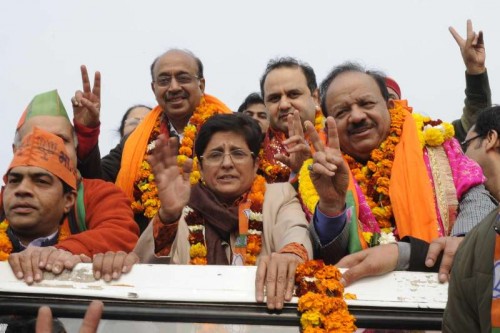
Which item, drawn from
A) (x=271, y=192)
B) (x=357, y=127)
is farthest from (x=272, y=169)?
(x=271, y=192)

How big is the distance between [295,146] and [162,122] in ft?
6.57

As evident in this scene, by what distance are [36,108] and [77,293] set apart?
238 centimetres

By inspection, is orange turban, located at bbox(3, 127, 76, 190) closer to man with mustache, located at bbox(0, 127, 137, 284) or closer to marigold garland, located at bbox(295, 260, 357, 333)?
man with mustache, located at bbox(0, 127, 137, 284)

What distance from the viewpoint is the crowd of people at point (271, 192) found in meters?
3.38

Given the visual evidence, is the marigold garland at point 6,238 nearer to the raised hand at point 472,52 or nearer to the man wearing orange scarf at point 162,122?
the man wearing orange scarf at point 162,122

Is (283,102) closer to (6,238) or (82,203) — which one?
(82,203)

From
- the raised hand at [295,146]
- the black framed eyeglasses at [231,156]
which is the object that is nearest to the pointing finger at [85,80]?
the black framed eyeglasses at [231,156]

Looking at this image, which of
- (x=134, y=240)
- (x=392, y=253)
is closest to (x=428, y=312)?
(x=392, y=253)

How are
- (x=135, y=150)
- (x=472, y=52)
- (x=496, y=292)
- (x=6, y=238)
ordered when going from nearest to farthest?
(x=496, y=292), (x=6, y=238), (x=472, y=52), (x=135, y=150)

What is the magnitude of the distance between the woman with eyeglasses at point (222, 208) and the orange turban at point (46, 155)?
22.9 inches

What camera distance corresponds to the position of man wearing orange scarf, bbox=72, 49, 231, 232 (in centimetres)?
541

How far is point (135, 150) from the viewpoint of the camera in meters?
5.73

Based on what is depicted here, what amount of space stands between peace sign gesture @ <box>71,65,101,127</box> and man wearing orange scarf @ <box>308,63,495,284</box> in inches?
54.5

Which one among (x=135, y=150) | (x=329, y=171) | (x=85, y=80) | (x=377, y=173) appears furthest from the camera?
(x=135, y=150)
